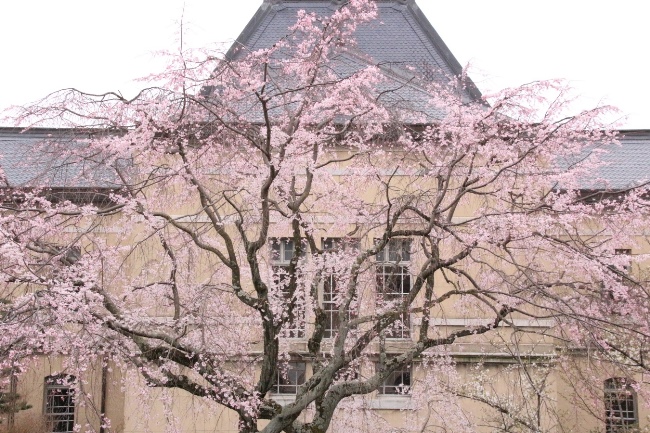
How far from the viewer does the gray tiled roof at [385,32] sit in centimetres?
1439

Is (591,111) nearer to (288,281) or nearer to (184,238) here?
(288,281)

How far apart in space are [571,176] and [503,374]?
15.6 ft

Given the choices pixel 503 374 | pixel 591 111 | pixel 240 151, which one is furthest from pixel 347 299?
pixel 503 374

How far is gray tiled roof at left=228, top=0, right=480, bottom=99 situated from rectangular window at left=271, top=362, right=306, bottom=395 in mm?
5729

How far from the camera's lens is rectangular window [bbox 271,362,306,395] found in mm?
12273

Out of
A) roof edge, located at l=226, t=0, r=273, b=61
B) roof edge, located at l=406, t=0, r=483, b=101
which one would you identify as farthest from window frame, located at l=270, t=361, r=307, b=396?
roof edge, located at l=226, t=0, r=273, b=61

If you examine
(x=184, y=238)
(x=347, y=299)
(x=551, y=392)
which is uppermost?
(x=184, y=238)

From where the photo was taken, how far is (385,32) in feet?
49.0

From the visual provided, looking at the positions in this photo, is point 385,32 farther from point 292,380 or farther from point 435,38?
point 292,380

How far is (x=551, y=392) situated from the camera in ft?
38.4

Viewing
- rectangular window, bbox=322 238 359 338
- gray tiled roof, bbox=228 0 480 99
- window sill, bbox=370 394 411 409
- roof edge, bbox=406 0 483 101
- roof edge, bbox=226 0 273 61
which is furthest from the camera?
roof edge, bbox=226 0 273 61

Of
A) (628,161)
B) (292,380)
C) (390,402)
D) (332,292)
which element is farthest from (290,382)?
(628,161)

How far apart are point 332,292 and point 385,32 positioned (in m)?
7.99

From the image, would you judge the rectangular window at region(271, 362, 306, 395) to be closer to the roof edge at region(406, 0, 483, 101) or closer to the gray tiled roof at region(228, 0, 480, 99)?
the gray tiled roof at region(228, 0, 480, 99)
